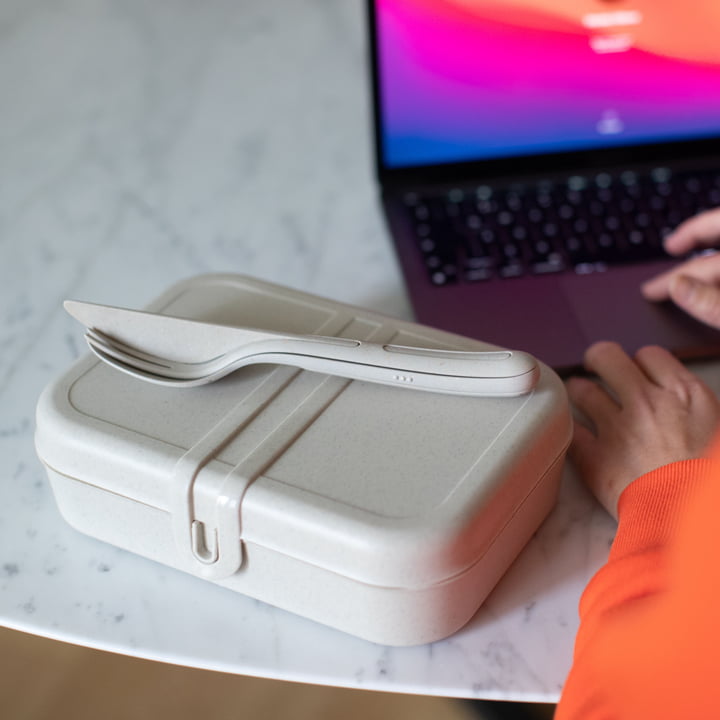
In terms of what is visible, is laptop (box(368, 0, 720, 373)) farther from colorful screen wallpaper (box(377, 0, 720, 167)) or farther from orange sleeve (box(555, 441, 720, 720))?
orange sleeve (box(555, 441, 720, 720))

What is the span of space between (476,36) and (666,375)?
0.34 m

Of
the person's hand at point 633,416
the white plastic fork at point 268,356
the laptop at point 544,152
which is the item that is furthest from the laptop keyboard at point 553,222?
the white plastic fork at point 268,356

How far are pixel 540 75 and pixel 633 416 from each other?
0.35 m

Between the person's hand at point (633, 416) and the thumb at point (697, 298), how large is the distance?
0.19ft

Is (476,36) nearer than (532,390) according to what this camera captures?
No

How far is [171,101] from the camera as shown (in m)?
1.00

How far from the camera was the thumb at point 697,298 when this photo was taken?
2.25ft

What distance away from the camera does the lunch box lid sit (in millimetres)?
458

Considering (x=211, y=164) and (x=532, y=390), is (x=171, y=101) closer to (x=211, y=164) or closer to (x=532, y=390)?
(x=211, y=164)

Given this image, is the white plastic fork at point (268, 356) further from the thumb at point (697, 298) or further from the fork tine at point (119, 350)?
the thumb at point (697, 298)

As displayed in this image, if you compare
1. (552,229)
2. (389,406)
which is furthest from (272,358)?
(552,229)

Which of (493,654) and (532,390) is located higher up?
(532,390)

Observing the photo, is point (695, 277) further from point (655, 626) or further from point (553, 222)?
point (655, 626)

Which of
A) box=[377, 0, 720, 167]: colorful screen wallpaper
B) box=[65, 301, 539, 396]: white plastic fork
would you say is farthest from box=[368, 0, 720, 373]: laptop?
box=[65, 301, 539, 396]: white plastic fork
